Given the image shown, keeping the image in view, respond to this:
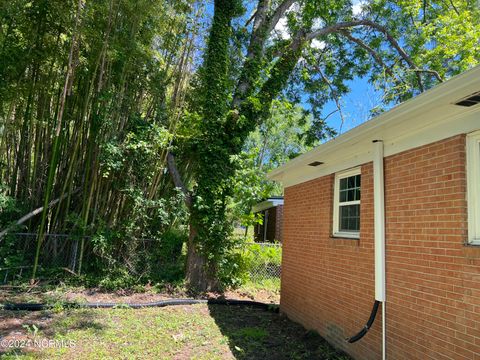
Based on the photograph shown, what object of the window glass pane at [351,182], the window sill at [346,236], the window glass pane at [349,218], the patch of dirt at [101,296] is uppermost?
the window glass pane at [351,182]

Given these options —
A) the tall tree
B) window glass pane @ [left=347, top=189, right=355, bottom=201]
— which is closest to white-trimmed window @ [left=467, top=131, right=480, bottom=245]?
window glass pane @ [left=347, top=189, right=355, bottom=201]

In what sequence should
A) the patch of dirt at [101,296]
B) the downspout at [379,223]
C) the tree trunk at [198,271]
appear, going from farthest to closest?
the tree trunk at [198,271] → the patch of dirt at [101,296] → the downspout at [379,223]

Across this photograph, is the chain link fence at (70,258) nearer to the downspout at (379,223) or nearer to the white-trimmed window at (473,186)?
the downspout at (379,223)

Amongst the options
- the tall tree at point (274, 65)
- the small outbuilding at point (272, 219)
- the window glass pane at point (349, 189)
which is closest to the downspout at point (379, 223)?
the window glass pane at point (349, 189)

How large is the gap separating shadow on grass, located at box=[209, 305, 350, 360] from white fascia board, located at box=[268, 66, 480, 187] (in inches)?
102

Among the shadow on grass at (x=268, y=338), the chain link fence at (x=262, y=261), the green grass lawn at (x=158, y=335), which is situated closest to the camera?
the green grass lawn at (x=158, y=335)

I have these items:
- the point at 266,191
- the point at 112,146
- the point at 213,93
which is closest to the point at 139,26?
the point at 213,93

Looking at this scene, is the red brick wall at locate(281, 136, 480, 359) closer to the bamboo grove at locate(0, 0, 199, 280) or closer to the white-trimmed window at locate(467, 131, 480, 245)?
the white-trimmed window at locate(467, 131, 480, 245)

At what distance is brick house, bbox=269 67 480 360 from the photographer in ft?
10.3

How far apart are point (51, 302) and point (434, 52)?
420 inches

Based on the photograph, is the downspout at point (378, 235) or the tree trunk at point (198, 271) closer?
the downspout at point (378, 235)

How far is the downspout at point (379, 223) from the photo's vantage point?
4145 mm

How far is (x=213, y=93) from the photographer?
8734mm

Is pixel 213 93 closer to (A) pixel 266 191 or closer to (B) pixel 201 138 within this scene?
(B) pixel 201 138
